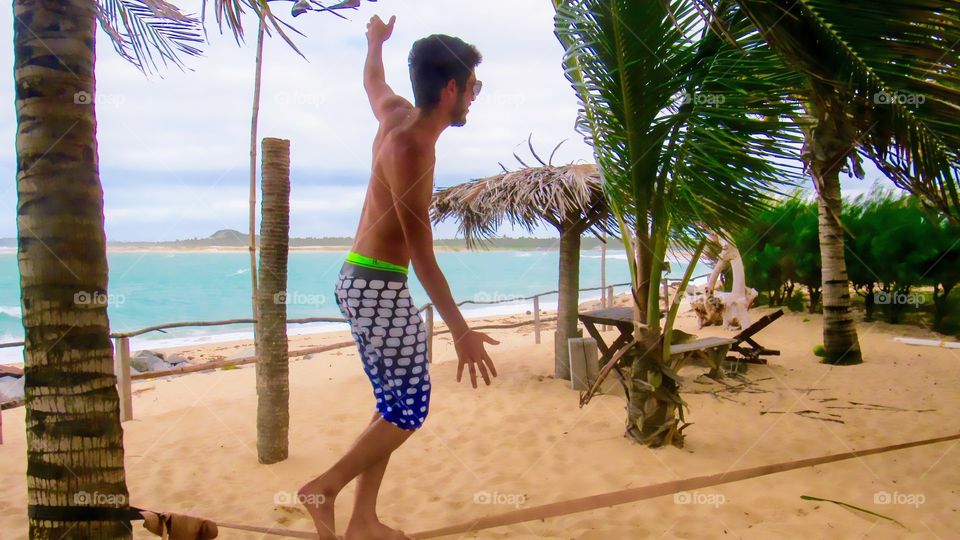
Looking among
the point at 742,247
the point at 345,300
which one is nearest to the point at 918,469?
the point at 345,300

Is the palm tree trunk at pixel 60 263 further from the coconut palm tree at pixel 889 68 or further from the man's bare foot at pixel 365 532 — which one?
the coconut palm tree at pixel 889 68

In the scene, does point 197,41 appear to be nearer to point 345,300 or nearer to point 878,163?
point 345,300

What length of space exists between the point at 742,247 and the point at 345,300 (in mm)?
9471

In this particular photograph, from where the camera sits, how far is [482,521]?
2.10 metres

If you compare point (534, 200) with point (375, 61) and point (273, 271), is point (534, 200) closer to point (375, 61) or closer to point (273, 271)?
point (273, 271)

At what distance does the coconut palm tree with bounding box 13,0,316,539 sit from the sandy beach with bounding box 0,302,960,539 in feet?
3.98

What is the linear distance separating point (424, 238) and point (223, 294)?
50.1 meters

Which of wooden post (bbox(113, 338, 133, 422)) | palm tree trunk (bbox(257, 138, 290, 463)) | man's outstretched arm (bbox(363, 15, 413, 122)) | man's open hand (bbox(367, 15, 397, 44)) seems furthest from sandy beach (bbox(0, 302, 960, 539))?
man's open hand (bbox(367, 15, 397, 44))

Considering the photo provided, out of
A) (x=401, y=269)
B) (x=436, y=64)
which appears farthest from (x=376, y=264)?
(x=436, y=64)

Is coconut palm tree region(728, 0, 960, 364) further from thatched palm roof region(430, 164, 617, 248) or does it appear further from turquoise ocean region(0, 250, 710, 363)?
turquoise ocean region(0, 250, 710, 363)

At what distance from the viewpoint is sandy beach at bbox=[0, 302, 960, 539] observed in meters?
2.77

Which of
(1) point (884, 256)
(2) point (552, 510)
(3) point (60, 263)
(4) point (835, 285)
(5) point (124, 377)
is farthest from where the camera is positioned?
(1) point (884, 256)

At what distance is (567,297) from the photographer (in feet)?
20.2

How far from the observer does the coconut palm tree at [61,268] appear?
60.9 inches
